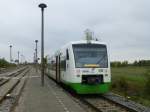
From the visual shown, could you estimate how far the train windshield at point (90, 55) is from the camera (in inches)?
902

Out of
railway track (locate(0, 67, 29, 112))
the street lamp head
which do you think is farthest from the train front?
the street lamp head

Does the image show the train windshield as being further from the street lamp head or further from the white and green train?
the street lamp head

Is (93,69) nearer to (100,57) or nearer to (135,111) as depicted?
(100,57)

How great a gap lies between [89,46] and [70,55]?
1212 mm

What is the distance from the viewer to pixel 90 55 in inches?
917

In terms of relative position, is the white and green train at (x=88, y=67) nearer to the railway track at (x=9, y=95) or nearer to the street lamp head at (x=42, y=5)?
the railway track at (x=9, y=95)

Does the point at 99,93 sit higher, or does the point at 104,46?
the point at 104,46

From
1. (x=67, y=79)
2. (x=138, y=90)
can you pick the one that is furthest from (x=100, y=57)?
(x=138, y=90)

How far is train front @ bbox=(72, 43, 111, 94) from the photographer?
22391 mm

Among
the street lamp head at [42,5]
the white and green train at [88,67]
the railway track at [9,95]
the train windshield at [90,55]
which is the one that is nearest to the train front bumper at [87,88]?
the white and green train at [88,67]

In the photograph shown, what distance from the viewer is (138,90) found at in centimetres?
2814

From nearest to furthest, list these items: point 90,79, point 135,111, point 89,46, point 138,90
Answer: point 135,111 < point 90,79 < point 89,46 < point 138,90

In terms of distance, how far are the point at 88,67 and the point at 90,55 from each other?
899mm

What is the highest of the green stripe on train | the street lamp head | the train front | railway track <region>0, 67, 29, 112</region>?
the street lamp head
